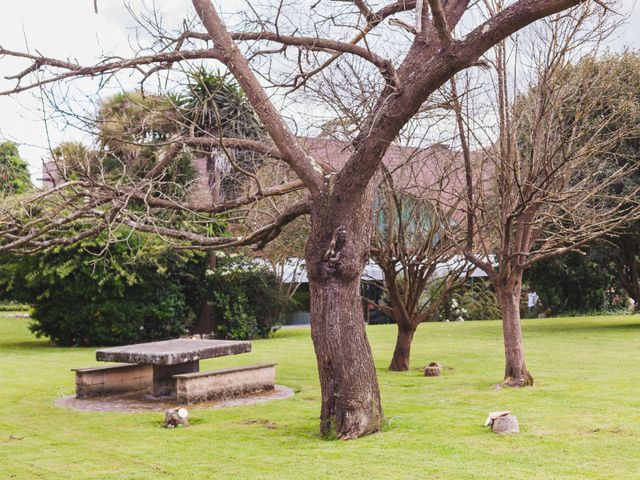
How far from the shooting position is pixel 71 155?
10391 millimetres

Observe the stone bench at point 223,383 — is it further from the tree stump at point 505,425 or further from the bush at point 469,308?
the bush at point 469,308

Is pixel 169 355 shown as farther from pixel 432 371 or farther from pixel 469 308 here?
pixel 469 308

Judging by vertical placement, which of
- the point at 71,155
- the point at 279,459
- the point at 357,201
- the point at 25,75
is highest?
the point at 25,75

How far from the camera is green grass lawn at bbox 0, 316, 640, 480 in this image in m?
8.23

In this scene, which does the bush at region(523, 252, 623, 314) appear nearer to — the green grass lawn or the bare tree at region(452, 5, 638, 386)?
the green grass lawn

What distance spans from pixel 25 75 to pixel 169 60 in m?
1.77

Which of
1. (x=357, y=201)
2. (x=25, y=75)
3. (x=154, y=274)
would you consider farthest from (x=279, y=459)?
(x=154, y=274)

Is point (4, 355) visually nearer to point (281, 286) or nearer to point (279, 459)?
point (281, 286)

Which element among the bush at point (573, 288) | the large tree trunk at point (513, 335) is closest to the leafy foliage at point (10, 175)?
the large tree trunk at point (513, 335)

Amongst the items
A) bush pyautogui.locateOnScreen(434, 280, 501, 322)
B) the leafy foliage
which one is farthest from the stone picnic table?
bush pyautogui.locateOnScreen(434, 280, 501, 322)

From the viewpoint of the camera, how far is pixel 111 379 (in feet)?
46.8

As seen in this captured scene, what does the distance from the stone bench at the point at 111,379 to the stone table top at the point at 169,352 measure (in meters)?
0.78

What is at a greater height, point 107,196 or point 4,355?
point 107,196

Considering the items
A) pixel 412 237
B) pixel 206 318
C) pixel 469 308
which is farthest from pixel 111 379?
pixel 469 308
